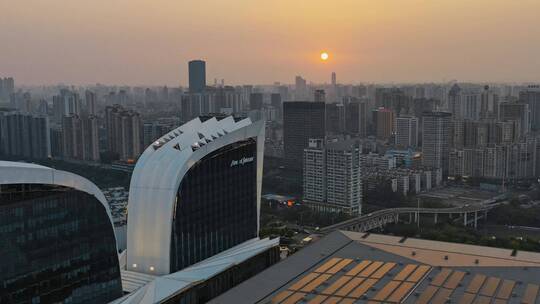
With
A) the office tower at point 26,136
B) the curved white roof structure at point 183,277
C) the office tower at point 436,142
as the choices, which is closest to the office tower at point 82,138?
the office tower at point 26,136

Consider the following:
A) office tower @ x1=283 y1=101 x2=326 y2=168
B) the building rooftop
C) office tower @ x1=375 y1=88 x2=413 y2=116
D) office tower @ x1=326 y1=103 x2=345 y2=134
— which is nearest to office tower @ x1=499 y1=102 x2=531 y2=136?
office tower @ x1=375 y1=88 x2=413 y2=116

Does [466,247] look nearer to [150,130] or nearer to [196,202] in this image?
[196,202]

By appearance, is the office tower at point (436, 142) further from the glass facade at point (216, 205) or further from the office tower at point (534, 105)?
the glass facade at point (216, 205)

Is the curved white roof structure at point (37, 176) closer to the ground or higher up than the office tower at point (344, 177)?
higher up

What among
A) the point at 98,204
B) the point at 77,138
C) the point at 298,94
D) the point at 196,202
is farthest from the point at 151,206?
the point at 298,94

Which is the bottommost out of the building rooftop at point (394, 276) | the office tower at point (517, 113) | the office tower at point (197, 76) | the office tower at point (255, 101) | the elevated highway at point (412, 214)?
the elevated highway at point (412, 214)

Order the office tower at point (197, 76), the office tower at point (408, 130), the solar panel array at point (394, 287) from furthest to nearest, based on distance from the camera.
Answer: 1. the office tower at point (197, 76)
2. the office tower at point (408, 130)
3. the solar panel array at point (394, 287)

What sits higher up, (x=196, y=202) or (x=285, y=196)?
(x=196, y=202)
